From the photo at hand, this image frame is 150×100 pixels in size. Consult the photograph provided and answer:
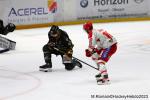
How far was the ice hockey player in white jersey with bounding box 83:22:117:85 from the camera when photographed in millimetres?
5820

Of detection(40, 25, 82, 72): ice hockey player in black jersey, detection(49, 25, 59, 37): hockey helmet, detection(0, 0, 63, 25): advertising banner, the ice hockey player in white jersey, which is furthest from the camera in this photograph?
detection(0, 0, 63, 25): advertising banner

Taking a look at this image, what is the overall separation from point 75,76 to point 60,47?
64 cm

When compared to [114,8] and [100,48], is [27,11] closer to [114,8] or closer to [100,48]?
[114,8]

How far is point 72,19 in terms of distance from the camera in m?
15.4

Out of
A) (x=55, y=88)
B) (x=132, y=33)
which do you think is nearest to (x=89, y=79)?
(x=55, y=88)

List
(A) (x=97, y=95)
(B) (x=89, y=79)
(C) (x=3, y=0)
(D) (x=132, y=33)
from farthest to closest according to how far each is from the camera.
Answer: (C) (x=3, y=0), (D) (x=132, y=33), (B) (x=89, y=79), (A) (x=97, y=95)

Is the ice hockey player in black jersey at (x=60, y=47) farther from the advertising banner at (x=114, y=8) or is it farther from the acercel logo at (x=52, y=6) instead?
the advertising banner at (x=114, y=8)

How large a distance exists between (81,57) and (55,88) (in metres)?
2.91

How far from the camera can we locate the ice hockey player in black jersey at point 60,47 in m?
6.98

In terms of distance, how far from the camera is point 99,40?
5918mm

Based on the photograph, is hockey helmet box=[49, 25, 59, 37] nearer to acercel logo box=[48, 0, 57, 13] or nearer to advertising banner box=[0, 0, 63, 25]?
advertising banner box=[0, 0, 63, 25]

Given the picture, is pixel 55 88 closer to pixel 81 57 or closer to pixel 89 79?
pixel 89 79

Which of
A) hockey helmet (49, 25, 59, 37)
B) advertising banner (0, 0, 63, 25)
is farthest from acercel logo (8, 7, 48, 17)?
hockey helmet (49, 25, 59, 37)

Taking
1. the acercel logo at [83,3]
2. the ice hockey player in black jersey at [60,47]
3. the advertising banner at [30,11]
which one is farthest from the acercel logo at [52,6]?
the ice hockey player in black jersey at [60,47]
